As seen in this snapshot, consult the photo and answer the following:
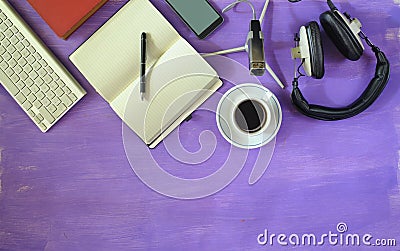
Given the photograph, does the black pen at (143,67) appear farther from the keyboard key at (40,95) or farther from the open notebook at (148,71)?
the keyboard key at (40,95)

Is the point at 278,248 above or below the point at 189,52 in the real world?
below

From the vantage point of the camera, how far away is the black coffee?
89cm

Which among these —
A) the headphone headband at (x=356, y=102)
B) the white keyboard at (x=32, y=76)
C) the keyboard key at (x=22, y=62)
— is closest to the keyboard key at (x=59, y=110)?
the white keyboard at (x=32, y=76)

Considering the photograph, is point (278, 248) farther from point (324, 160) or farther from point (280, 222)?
point (324, 160)

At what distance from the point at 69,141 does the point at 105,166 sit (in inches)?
3.3

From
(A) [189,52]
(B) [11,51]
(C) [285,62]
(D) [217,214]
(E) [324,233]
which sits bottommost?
(E) [324,233]

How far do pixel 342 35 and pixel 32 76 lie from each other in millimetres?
573

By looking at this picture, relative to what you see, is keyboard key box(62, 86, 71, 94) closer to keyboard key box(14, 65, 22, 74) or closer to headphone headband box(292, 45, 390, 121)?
keyboard key box(14, 65, 22, 74)

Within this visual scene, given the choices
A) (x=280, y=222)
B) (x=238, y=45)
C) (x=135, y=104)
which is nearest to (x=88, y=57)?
(x=135, y=104)

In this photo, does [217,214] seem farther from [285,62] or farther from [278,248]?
[285,62]

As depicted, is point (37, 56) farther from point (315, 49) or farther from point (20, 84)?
point (315, 49)

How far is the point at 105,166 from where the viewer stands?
937mm

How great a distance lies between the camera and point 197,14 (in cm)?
92

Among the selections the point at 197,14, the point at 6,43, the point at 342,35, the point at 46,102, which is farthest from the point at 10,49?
the point at 342,35
